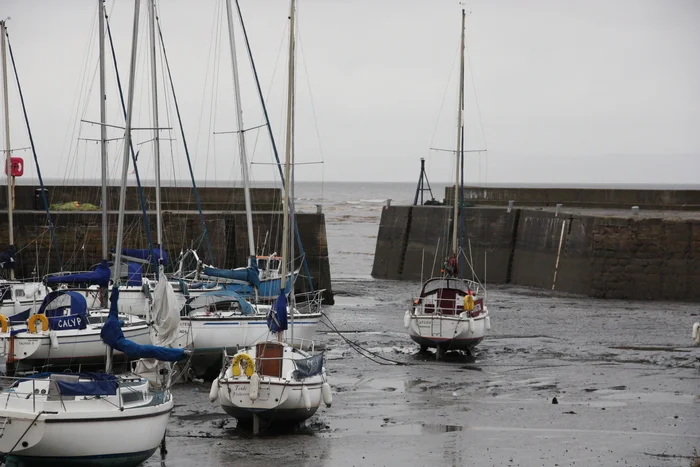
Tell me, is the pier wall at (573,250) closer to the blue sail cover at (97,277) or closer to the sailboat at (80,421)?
the blue sail cover at (97,277)

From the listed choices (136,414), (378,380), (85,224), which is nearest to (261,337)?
(378,380)

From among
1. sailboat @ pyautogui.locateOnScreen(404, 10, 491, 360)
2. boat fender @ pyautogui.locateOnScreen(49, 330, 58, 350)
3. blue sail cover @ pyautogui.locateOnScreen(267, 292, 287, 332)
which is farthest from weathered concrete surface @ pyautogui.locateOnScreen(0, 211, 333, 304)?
blue sail cover @ pyautogui.locateOnScreen(267, 292, 287, 332)

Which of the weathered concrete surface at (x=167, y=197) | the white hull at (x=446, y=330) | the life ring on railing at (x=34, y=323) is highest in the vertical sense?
the weathered concrete surface at (x=167, y=197)

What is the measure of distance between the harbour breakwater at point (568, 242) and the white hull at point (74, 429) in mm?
26271

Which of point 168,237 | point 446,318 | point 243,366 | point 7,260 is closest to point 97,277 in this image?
point 243,366

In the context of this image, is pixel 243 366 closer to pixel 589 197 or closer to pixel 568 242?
pixel 568 242

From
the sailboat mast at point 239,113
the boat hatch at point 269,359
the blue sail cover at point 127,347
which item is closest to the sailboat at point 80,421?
the blue sail cover at point 127,347

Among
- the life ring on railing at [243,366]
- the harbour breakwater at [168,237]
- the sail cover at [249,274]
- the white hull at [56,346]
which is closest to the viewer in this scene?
the life ring on railing at [243,366]

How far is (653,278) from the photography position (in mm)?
38438

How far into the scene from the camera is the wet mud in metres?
16.4

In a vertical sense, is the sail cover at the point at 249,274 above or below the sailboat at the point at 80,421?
above

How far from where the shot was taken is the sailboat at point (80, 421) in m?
13.9

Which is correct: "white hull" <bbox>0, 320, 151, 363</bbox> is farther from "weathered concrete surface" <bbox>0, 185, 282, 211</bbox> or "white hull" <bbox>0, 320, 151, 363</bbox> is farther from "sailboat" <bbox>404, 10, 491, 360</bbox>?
"weathered concrete surface" <bbox>0, 185, 282, 211</bbox>

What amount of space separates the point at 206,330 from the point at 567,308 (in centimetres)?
1719
